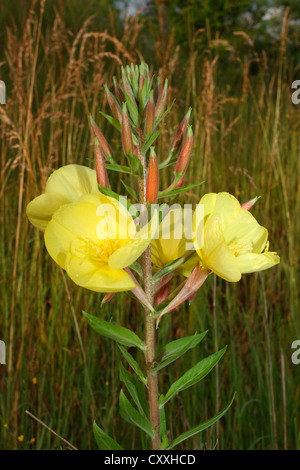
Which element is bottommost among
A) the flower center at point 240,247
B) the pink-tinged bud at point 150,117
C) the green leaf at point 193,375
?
the green leaf at point 193,375

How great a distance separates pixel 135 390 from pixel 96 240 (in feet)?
0.81

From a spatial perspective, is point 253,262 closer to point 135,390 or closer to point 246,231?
point 246,231

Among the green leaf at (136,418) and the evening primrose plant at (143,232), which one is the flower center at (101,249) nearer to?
the evening primrose plant at (143,232)

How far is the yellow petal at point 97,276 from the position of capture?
61 centimetres

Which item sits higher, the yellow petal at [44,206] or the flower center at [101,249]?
the yellow petal at [44,206]

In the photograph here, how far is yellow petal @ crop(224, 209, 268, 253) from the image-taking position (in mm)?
726

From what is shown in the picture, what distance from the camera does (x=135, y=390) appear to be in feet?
2.50

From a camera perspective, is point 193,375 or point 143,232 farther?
point 193,375

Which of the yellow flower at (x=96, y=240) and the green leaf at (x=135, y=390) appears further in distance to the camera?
the green leaf at (x=135, y=390)

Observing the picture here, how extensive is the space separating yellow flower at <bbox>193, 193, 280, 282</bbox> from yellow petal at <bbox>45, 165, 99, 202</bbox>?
17 centimetres

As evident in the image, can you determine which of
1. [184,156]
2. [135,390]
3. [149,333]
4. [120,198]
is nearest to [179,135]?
[184,156]

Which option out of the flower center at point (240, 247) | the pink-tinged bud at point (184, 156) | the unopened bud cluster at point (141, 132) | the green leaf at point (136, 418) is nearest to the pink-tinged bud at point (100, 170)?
the unopened bud cluster at point (141, 132)

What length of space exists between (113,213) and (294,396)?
123cm
